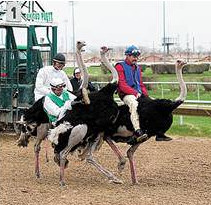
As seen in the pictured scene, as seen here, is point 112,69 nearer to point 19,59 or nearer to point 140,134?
point 140,134

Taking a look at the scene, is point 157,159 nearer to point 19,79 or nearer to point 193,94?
point 19,79

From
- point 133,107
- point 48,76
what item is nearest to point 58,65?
point 48,76

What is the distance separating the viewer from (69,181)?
812cm

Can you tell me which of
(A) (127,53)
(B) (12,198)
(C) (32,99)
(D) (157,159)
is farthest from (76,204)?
(C) (32,99)

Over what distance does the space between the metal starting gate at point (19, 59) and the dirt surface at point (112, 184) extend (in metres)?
1.07

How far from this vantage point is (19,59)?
1286 cm

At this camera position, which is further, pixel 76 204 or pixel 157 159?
pixel 157 159

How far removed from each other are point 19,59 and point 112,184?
19.0ft

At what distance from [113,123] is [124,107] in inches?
10.2

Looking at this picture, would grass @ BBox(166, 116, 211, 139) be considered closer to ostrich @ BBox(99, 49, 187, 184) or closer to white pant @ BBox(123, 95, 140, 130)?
ostrich @ BBox(99, 49, 187, 184)

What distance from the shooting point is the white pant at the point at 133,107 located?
7.67 metres

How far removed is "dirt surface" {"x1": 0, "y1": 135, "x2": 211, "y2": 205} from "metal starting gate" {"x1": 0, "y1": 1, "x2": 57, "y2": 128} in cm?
107

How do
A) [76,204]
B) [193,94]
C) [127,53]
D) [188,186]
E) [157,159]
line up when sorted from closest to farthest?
[76,204] < [188,186] < [127,53] < [157,159] < [193,94]

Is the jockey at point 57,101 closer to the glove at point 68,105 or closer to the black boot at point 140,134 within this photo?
the glove at point 68,105
